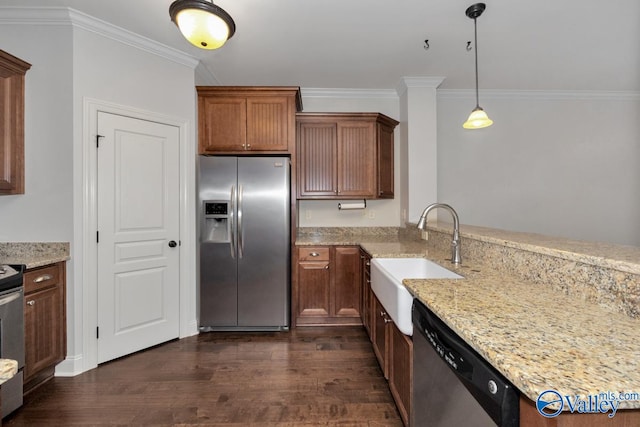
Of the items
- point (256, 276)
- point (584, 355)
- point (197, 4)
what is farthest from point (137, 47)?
point (584, 355)

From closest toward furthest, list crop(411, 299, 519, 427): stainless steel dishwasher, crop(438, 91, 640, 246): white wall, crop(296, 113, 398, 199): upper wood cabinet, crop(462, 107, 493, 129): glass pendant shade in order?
crop(411, 299, 519, 427): stainless steel dishwasher
crop(462, 107, 493, 129): glass pendant shade
crop(296, 113, 398, 199): upper wood cabinet
crop(438, 91, 640, 246): white wall

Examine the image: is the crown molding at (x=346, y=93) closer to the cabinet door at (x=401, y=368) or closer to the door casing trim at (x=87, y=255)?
the door casing trim at (x=87, y=255)

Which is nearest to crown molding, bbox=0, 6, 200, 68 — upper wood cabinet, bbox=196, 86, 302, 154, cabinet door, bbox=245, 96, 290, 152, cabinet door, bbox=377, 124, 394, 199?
upper wood cabinet, bbox=196, 86, 302, 154

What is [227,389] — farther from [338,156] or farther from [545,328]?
[338,156]

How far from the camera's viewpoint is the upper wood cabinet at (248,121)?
2908 millimetres

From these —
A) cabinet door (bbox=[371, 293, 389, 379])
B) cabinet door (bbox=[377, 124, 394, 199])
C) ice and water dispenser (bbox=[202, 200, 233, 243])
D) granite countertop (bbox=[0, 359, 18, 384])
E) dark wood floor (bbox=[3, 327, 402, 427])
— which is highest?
cabinet door (bbox=[377, 124, 394, 199])

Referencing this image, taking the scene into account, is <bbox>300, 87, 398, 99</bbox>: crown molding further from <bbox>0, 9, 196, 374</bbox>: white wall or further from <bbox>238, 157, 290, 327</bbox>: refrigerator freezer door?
<bbox>0, 9, 196, 374</bbox>: white wall

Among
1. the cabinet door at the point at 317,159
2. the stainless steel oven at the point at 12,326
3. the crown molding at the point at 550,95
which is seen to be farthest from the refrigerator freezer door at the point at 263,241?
the crown molding at the point at 550,95

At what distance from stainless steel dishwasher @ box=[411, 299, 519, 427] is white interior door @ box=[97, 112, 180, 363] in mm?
2256

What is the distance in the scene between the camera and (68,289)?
2.15 meters

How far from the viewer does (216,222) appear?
2.81 m

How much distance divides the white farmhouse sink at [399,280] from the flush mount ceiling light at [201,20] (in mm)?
1655

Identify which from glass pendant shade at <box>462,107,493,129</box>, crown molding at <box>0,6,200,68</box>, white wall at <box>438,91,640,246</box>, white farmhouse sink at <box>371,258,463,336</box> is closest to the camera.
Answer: white farmhouse sink at <box>371,258,463,336</box>

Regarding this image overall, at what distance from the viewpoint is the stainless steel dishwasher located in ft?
2.25
